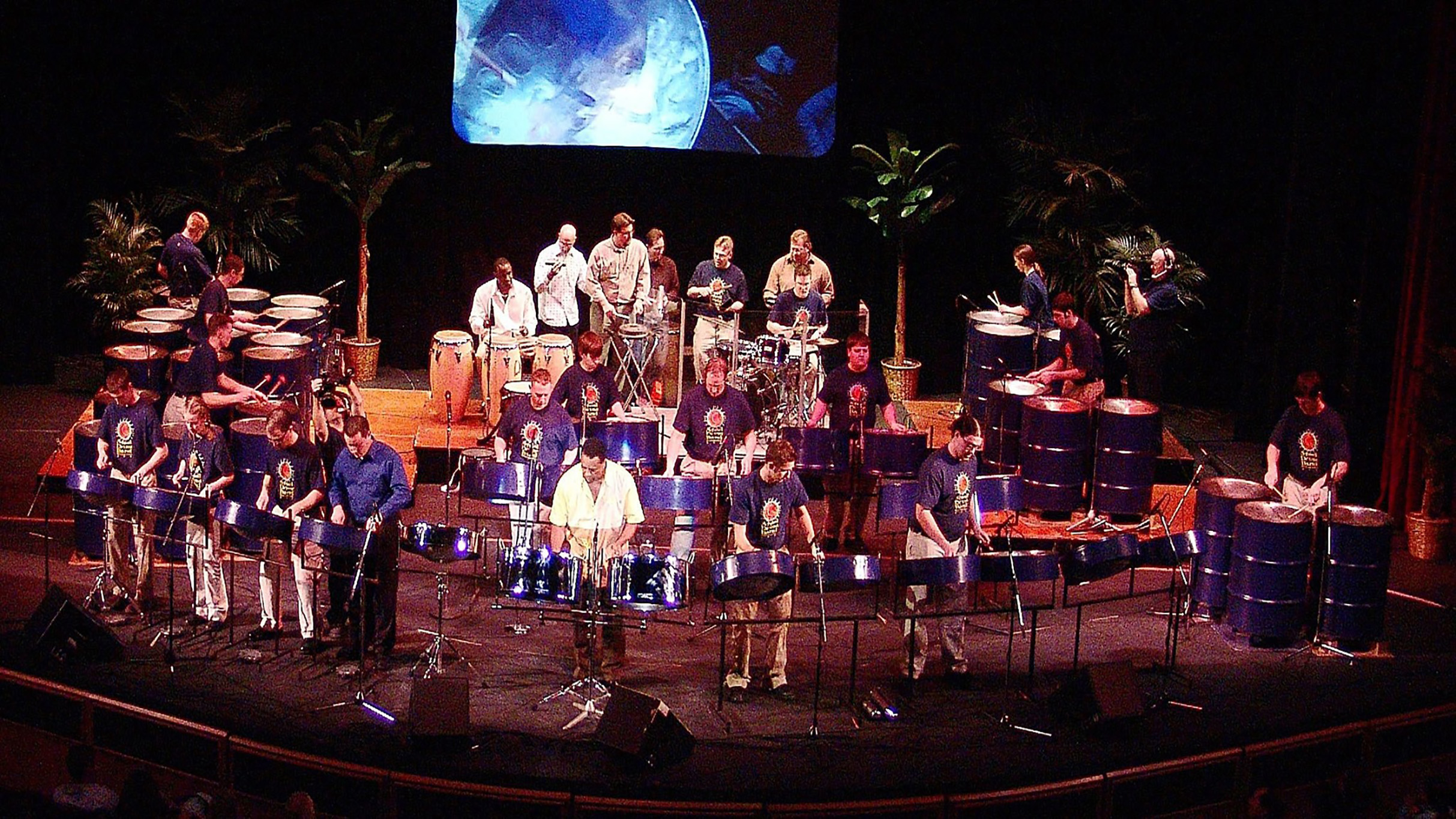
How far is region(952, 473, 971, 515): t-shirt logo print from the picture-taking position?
343 inches

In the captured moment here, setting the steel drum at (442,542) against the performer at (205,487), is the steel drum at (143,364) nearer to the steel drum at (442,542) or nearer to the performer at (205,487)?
the performer at (205,487)

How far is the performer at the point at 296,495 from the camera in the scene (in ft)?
28.5

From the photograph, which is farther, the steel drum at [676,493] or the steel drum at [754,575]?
the steel drum at [676,493]

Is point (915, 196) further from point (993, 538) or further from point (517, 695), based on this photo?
point (517, 695)

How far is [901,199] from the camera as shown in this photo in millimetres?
13344

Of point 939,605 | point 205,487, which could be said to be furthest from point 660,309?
point 939,605

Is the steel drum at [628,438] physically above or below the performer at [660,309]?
below

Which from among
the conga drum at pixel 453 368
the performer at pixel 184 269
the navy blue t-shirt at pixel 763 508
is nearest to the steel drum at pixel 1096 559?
the navy blue t-shirt at pixel 763 508

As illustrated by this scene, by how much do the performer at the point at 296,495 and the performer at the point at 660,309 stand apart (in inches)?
148

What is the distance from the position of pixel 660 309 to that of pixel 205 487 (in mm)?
3873

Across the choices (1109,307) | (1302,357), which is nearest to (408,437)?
(1109,307)

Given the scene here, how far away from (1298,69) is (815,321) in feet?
11.6

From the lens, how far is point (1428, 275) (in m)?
11.0

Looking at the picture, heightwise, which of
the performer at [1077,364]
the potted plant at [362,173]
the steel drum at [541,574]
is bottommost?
the steel drum at [541,574]
